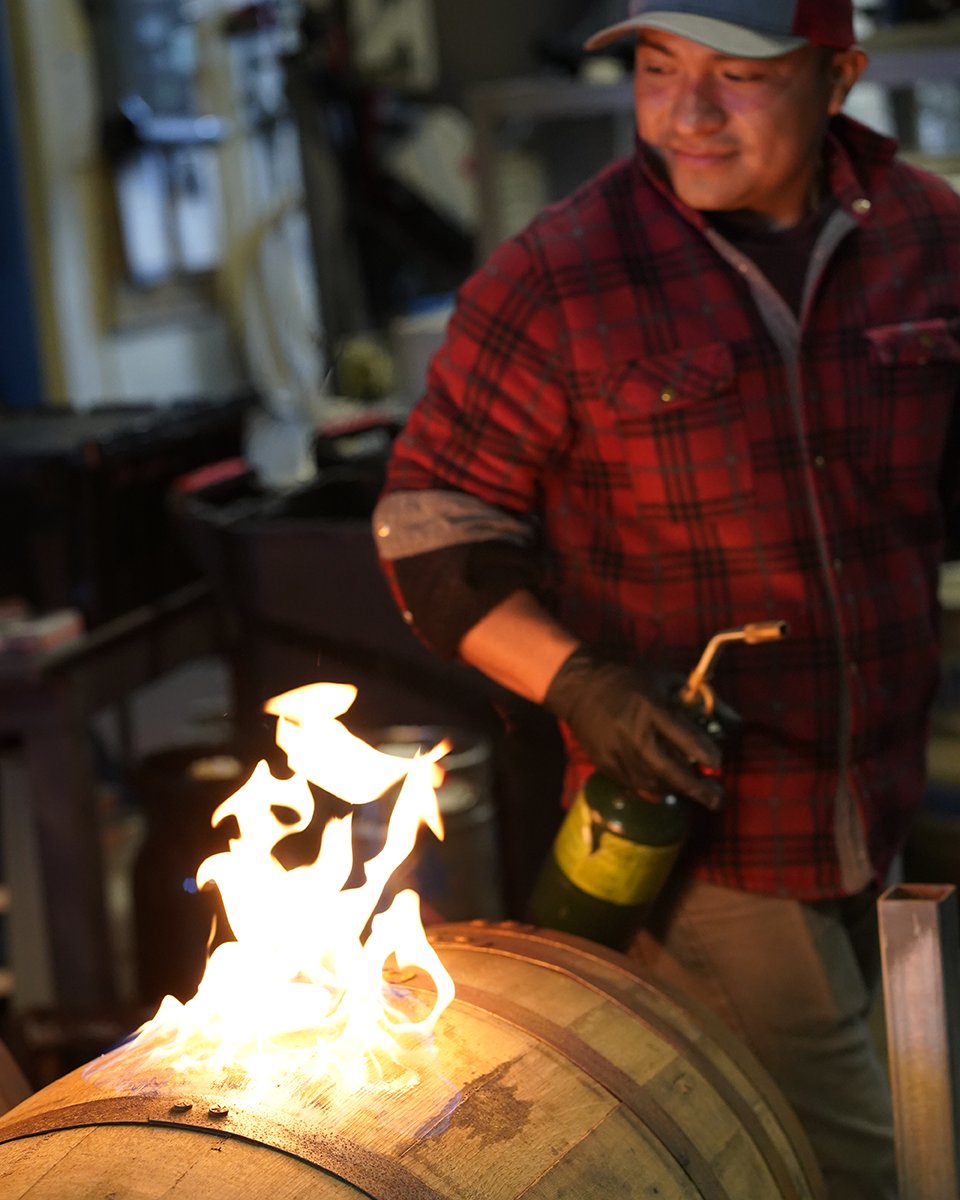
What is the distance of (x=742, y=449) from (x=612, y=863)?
602 millimetres

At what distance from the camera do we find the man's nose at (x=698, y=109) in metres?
2.15

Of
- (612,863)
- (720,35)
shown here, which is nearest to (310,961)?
(612,863)

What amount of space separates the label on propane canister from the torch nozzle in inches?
7.4

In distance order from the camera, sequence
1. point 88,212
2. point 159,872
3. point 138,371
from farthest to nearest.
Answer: point 138,371
point 88,212
point 159,872

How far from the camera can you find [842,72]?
2.34 metres

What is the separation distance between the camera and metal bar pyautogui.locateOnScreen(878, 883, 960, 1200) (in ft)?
5.44

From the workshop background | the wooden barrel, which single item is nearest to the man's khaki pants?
the wooden barrel

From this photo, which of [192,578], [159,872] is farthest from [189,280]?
[159,872]

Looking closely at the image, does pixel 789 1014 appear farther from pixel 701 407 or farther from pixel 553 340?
pixel 553 340

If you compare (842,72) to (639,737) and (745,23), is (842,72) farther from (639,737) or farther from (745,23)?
(639,737)

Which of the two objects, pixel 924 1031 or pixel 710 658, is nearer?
pixel 924 1031

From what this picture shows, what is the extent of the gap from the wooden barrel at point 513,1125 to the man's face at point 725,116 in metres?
1.04

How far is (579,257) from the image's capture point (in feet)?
7.40

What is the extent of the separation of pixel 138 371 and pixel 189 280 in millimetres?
1102
